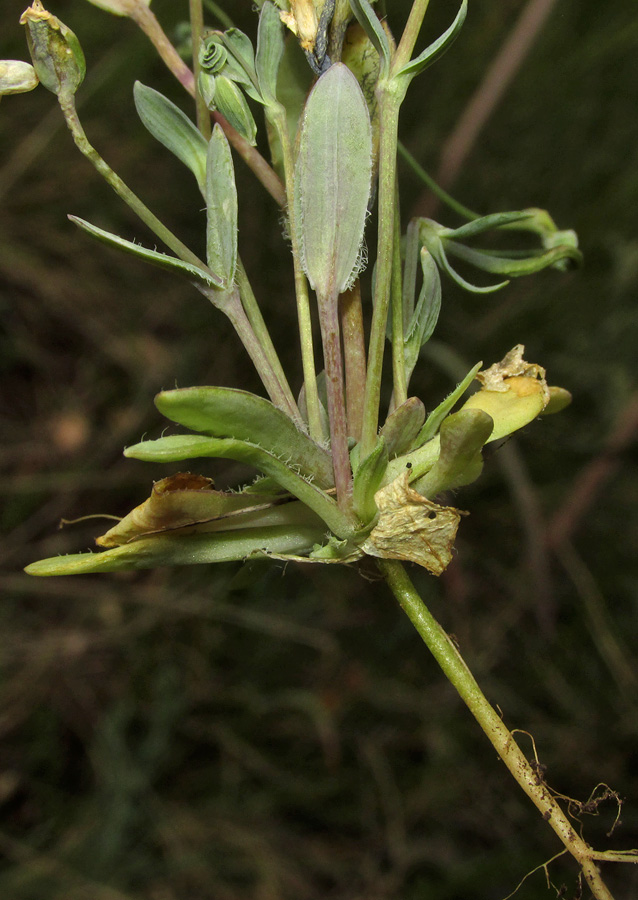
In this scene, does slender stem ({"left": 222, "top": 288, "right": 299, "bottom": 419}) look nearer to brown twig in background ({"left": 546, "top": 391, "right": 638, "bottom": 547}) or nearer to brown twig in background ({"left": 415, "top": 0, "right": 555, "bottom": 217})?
brown twig in background ({"left": 415, "top": 0, "right": 555, "bottom": 217})

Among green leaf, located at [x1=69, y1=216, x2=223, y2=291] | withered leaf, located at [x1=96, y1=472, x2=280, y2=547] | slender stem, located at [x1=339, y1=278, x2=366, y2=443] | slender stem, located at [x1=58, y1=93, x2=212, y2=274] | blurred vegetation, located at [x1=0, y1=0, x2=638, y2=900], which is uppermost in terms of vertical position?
slender stem, located at [x1=58, y1=93, x2=212, y2=274]

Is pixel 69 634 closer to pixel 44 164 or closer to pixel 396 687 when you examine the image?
pixel 396 687

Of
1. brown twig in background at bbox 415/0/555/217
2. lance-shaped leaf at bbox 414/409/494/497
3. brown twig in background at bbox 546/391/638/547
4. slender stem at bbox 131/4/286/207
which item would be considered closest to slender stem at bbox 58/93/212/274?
slender stem at bbox 131/4/286/207

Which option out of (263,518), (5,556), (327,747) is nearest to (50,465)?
(5,556)

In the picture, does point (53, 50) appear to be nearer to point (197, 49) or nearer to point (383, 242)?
point (197, 49)

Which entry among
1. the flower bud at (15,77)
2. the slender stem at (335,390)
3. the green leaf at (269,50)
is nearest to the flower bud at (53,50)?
the flower bud at (15,77)

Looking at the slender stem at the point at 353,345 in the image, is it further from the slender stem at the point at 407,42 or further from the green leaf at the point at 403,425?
the slender stem at the point at 407,42
